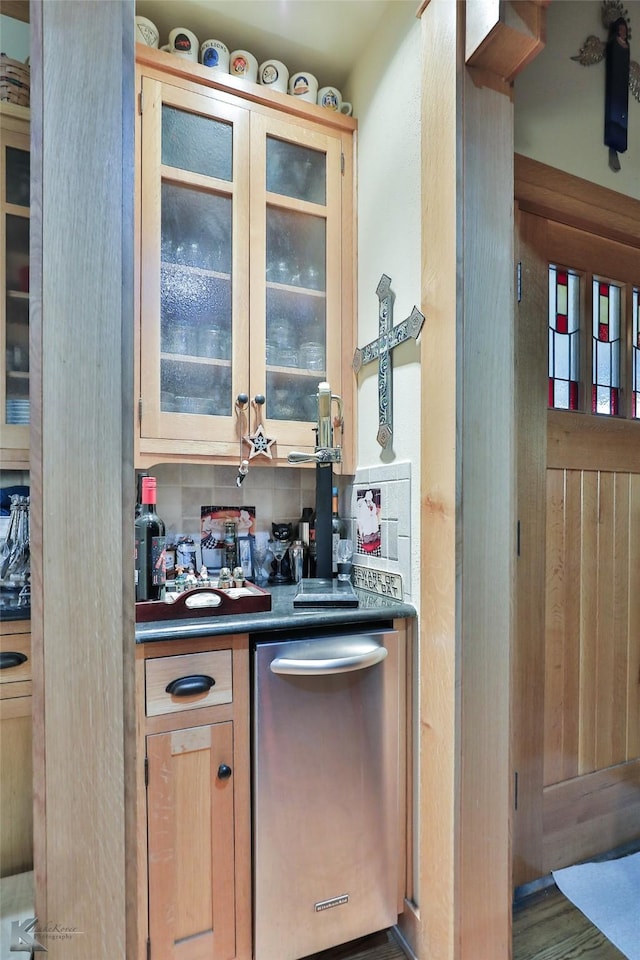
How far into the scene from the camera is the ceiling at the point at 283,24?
1473mm

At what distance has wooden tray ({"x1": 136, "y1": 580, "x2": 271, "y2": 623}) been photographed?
115 cm

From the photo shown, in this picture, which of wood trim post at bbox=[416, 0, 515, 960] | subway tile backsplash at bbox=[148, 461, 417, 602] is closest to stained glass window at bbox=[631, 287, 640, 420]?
wood trim post at bbox=[416, 0, 515, 960]

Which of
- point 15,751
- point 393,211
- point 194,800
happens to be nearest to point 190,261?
point 393,211

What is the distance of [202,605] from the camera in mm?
1179

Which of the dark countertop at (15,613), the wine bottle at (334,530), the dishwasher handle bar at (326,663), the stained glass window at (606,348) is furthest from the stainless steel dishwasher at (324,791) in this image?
the stained glass window at (606,348)

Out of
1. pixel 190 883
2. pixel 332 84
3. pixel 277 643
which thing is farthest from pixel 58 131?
pixel 332 84

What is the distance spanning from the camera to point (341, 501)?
1.84 meters

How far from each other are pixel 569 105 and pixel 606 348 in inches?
29.9

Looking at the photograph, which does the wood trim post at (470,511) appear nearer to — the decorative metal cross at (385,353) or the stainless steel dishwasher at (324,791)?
the stainless steel dishwasher at (324,791)

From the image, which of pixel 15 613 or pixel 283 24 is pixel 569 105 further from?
pixel 15 613

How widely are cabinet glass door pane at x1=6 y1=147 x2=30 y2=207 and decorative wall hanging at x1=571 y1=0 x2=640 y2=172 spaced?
166 cm

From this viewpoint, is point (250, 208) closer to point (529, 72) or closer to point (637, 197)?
point (529, 72)

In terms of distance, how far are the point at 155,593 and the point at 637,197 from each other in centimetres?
195

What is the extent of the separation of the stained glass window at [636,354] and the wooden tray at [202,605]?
4.88ft
